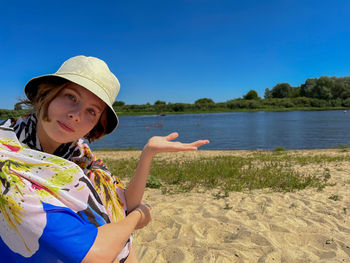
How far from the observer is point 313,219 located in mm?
3766

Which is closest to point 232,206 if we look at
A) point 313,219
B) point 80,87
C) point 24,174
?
point 313,219

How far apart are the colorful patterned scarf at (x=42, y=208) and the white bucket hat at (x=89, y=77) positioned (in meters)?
0.47

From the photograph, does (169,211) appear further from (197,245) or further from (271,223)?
(271,223)

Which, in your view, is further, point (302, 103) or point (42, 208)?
point (302, 103)

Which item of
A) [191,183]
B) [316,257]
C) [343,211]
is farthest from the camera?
[191,183]

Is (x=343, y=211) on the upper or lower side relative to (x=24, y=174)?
lower

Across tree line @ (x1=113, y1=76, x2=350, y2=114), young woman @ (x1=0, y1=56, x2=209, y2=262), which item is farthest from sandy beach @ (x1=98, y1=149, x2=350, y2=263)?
tree line @ (x1=113, y1=76, x2=350, y2=114)

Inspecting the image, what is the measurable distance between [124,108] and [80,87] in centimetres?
11030

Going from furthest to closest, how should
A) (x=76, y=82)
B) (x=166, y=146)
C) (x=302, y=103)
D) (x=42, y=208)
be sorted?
(x=302, y=103) < (x=166, y=146) < (x=76, y=82) < (x=42, y=208)

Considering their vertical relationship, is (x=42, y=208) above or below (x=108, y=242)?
above

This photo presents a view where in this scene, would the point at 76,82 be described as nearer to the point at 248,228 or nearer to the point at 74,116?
the point at 74,116

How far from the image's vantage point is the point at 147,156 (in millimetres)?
1882

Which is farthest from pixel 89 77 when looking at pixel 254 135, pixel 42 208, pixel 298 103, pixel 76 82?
pixel 298 103

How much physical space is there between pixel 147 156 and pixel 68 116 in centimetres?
63
